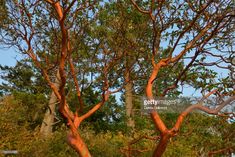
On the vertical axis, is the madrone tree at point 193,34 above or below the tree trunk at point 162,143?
above

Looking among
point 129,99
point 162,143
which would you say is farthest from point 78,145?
point 129,99

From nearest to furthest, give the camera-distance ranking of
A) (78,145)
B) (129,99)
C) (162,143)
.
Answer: (162,143), (78,145), (129,99)

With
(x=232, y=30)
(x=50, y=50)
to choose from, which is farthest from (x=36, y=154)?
(x=232, y=30)

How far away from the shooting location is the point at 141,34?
7898 mm

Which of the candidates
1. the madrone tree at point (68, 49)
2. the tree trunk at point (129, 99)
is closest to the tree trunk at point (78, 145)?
the madrone tree at point (68, 49)

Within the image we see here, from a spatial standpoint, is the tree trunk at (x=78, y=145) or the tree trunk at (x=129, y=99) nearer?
the tree trunk at (x=78, y=145)

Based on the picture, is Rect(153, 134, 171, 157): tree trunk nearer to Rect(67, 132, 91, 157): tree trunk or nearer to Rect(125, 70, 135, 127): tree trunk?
Rect(67, 132, 91, 157): tree trunk

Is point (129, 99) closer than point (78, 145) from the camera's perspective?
No

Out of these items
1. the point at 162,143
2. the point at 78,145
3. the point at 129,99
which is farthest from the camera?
the point at 129,99

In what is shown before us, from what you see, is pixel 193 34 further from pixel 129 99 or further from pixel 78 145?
pixel 129 99

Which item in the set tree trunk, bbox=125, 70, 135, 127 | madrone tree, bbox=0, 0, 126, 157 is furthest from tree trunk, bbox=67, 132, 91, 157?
tree trunk, bbox=125, 70, 135, 127

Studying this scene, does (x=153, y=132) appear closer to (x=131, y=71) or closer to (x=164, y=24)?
(x=131, y=71)

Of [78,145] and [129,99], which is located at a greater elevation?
[129,99]

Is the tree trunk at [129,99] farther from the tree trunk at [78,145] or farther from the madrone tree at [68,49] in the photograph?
the tree trunk at [78,145]
